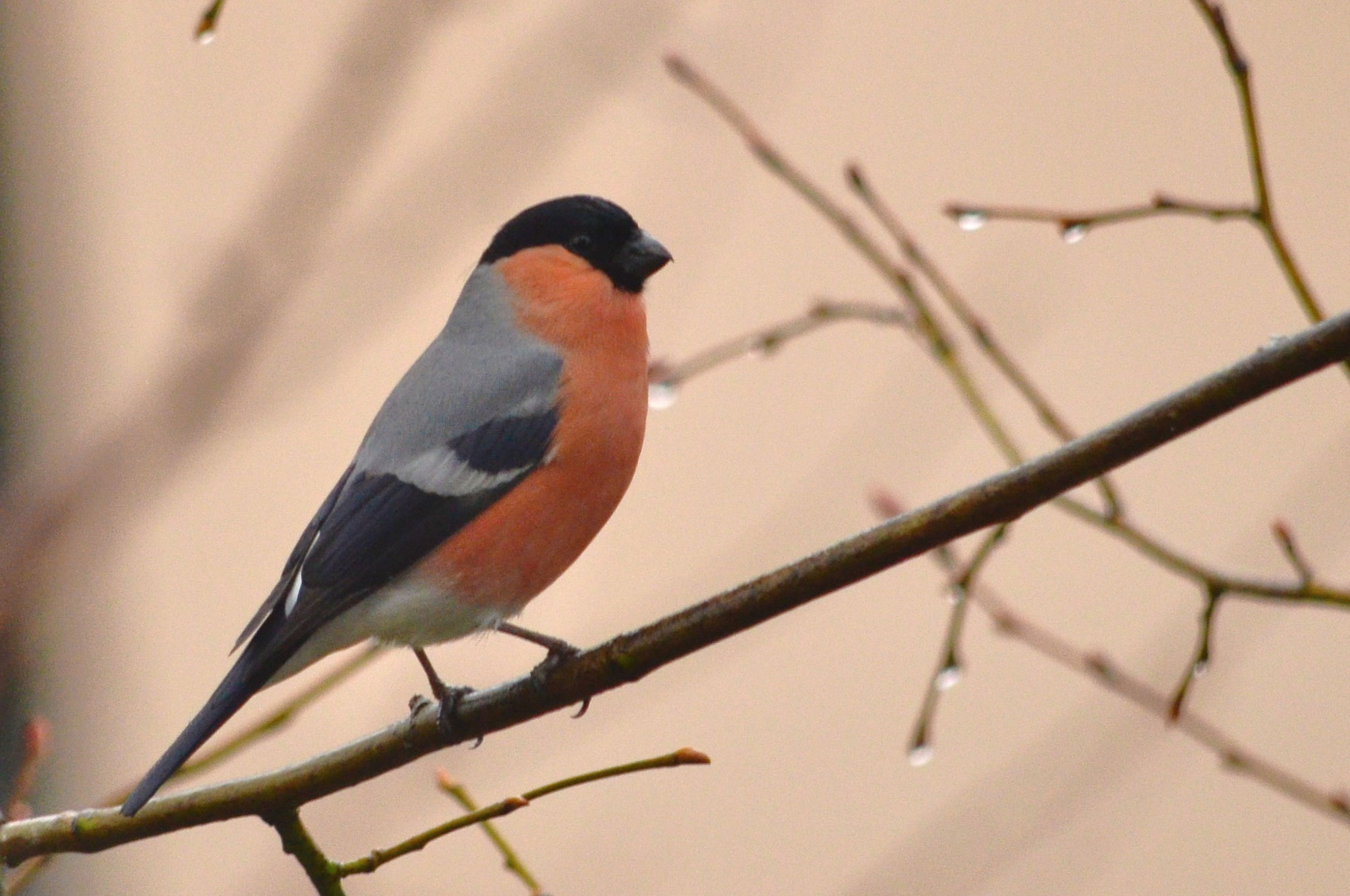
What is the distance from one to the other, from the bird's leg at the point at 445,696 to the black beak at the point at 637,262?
32.5 inches

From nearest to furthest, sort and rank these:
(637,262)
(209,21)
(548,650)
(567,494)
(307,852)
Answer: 1. (209,21)
2. (307,852)
3. (548,650)
4. (567,494)
5. (637,262)

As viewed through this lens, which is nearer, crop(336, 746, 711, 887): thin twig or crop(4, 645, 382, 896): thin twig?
crop(336, 746, 711, 887): thin twig

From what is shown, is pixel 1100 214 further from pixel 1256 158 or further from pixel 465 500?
pixel 465 500

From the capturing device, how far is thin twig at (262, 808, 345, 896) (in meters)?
1.72

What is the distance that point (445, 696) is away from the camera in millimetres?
2070

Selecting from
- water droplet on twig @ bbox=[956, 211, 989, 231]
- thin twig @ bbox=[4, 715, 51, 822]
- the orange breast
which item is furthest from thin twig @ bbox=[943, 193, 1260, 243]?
thin twig @ bbox=[4, 715, 51, 822]

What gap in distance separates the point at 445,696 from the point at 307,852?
1.24 feet

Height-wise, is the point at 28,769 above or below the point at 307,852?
above

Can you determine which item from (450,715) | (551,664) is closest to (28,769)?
(450,715)

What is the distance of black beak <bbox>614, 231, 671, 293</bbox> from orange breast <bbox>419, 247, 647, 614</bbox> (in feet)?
0.59

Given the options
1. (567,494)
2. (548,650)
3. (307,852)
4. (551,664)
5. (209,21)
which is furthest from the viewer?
(567,494)

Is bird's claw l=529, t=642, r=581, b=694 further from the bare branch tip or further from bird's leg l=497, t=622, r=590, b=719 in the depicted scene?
the bare branch tip

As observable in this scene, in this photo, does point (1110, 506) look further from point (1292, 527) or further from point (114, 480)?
point (1292, 527)

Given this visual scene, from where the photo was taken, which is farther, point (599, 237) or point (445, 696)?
point (599, 237)
